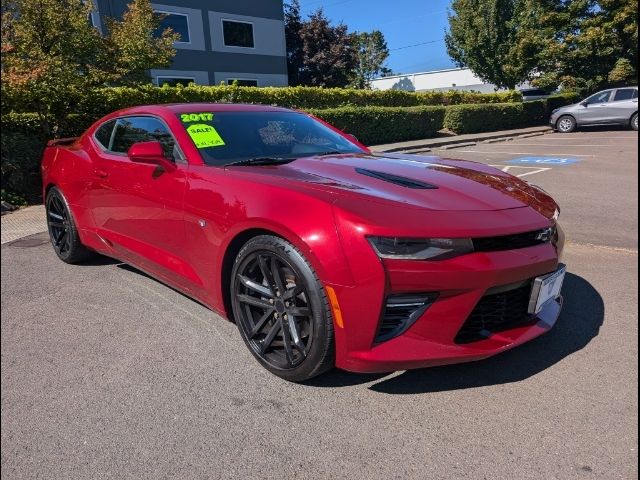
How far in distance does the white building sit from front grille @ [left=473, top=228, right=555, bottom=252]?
117 ft

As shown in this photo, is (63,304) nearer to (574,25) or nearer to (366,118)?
(574,25)

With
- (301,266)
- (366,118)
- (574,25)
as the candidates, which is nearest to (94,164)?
(301,266)

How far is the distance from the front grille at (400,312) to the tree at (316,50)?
1126 inches

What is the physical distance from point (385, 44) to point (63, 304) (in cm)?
5909

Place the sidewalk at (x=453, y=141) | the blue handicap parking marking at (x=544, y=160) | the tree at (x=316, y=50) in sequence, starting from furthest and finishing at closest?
1. the tree at (x=316, y=50)
2. the sidewalk at (x=453, y=141)
3. the blue handicap parking marking at (x=544, y=160)

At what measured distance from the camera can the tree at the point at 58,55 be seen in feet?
23.7

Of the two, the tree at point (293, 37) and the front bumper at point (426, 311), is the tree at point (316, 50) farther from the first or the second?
the front bumper at point (426, 311)

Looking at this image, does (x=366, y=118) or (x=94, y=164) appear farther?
(x=366, y=118)

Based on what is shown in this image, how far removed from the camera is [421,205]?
2264 millimetres

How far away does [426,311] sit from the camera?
6.87 ft

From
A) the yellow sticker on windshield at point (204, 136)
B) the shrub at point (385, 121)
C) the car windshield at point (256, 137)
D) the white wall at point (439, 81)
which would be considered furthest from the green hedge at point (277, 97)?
the white wall at point (439, 81)

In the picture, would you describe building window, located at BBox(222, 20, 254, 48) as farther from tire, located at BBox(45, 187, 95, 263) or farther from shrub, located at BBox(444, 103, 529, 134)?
tire, located at BBox(45, 187, 95, 263)

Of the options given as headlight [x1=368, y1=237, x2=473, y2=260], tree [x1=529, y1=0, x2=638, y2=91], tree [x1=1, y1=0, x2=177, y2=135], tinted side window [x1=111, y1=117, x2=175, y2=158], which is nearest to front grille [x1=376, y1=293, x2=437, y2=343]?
headlight [x1=368, y1=237, x2=473, y2=260]

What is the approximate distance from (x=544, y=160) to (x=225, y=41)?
16.3m
